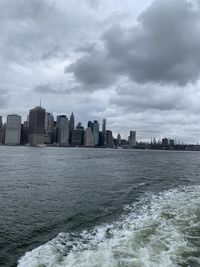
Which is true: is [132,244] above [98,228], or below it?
above

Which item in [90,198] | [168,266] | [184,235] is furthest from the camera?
[90,198]

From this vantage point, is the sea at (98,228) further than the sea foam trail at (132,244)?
Yes

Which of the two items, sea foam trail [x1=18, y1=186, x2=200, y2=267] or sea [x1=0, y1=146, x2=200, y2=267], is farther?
sea [x1=0, y1=146, x2=200, y2=267]

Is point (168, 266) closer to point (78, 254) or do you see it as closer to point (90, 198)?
point (78, 254)

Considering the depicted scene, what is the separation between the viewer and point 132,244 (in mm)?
14094

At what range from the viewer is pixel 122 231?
16.6 meters

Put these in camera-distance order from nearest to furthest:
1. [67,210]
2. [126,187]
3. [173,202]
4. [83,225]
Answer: [83,225] < [67,210] < [173,202] < [126,187]

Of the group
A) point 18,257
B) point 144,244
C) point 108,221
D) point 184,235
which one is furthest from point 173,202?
point 18,257

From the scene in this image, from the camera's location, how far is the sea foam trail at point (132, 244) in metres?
12.2

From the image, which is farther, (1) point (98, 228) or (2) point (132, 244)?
(1) point (98, 228)

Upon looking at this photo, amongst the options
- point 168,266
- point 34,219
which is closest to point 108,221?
point 34,219

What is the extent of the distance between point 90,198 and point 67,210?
4.88 m

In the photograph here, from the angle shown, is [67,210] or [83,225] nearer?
[83,225]

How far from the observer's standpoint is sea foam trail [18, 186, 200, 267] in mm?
12227
